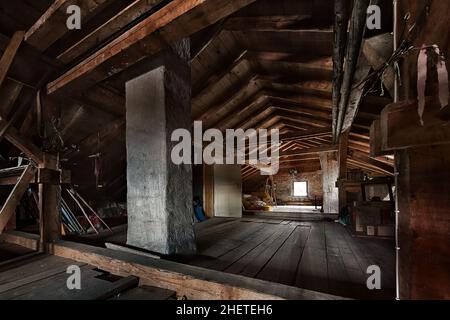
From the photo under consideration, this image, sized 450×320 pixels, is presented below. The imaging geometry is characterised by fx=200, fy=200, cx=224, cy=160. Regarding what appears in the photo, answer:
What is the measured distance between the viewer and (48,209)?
261 centimetres

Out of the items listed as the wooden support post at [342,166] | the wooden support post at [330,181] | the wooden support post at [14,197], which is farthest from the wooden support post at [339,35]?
the wooden support post at [330,181]

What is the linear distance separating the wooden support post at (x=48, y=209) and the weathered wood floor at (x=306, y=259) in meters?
1.90

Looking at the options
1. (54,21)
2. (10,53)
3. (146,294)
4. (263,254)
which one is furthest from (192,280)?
(10,53)

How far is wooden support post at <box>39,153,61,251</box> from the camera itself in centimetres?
253

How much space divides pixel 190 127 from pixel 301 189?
14.6m

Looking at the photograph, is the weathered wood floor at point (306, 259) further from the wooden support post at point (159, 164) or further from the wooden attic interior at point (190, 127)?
the wooden support post at point (159, 164)

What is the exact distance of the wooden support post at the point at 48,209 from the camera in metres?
2.53

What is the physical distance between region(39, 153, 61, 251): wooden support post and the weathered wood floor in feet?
6.23

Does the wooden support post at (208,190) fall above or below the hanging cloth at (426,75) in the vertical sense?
below

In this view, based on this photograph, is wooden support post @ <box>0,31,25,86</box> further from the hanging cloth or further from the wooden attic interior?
the hanging cloth

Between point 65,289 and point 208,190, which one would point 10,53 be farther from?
point 208,190
